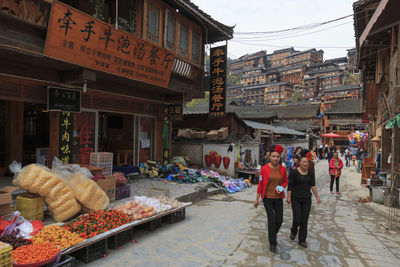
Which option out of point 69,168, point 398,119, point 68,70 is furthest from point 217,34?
point 69,168

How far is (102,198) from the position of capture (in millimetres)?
5812

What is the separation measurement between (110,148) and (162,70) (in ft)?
21.7

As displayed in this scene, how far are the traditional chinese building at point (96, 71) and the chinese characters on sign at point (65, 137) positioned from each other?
32 millimetres

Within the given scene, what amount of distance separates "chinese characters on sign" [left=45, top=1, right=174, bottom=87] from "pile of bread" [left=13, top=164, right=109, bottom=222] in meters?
2.82

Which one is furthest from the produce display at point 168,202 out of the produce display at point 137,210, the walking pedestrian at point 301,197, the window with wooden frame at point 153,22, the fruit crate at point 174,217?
the window with wooden frame at point 153,22

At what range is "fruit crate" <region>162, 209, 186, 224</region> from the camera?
20.3ft

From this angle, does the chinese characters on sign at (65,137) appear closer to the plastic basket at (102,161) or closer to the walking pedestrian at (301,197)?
the plastic basket at (102,161)

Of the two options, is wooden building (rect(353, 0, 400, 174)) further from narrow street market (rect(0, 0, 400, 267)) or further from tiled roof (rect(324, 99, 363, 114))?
tiled roof (rect(324, 99, 363, 114))

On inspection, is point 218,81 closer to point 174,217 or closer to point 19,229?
point 174,217

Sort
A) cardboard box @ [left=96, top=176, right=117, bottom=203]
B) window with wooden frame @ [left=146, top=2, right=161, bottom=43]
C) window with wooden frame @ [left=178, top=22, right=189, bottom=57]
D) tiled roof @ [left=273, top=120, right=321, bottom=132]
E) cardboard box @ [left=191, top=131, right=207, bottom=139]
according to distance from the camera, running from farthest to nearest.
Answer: tiled roof @ [left=273, top=120, right=321, bottom=132]
cardboard box @ [left=191, top=131, right=207, bottom=139]
window with wooden frame @ [left=178, top=22, right=189, bottom=57]
window with wooden frame @ [left=146, top=2, right=161, bottom=43]
cardboard box @ [left=96, top=176, right=117, bottom=203]

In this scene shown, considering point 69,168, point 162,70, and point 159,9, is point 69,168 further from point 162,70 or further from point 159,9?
point 159,9

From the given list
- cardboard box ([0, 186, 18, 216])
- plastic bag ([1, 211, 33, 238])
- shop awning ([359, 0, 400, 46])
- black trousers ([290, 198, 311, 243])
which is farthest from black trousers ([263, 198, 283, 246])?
shop awning ([359, 0, 400, 46])

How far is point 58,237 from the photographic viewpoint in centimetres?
406

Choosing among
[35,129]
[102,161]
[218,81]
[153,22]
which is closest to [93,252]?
[102,161]
